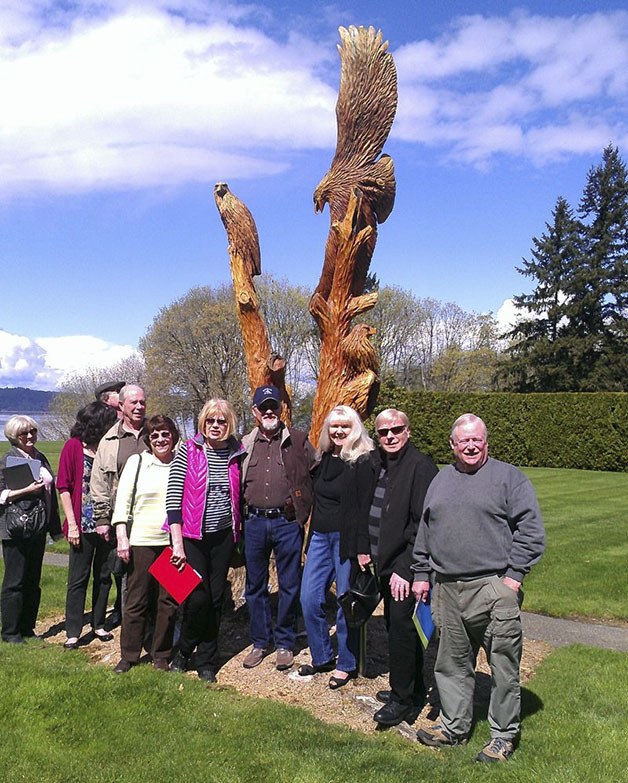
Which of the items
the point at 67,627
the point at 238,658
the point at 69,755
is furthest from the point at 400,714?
the point at 67,627

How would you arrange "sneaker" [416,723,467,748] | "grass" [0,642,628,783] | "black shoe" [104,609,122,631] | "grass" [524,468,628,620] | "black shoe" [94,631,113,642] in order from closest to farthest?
"grass" [0,642,628,783]
"sneaker" [416,723,467,748]
"black shoe" [94,631,113,642]
"black shoe" [104,609,122,631]
"grass" [524,468,628,620]

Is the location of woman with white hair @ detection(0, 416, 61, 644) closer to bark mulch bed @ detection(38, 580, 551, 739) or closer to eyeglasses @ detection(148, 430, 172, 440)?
bark mulch bed @ detection(38, 580, 551, 739)

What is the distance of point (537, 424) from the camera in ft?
78.7

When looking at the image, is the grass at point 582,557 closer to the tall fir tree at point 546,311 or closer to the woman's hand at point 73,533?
the woman's hand at point 73,533

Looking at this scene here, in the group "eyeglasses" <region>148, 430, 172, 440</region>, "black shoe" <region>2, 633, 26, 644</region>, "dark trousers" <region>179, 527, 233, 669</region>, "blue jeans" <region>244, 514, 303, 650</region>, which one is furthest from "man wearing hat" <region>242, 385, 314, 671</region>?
"black shoe" <region>2, 633, 26, 644</region>

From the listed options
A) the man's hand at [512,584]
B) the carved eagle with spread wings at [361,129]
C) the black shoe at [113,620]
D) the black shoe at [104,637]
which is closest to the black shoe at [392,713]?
the man's hand at [512,584]

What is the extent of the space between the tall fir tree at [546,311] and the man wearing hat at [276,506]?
28.9 m

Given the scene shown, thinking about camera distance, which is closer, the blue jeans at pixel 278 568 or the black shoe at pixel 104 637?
the blue jeans at pixel 278 568

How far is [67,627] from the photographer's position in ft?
17.8

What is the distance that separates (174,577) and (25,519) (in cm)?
149

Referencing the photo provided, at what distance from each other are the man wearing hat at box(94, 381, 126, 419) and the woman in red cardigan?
72 millimetres

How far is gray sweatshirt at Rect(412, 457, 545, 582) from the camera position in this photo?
3.51 meters

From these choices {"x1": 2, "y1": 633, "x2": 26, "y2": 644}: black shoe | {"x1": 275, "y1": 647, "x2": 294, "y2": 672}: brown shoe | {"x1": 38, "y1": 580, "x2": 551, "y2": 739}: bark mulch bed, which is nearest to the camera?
{"x1": 38, "y1": 580, "x2": 551, "y2": 739}: bark mulch bed

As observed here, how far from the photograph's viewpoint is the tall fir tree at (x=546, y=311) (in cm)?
3191
